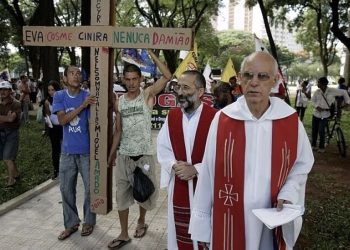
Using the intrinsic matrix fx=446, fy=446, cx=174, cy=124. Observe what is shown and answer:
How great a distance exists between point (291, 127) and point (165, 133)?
51.4 inches

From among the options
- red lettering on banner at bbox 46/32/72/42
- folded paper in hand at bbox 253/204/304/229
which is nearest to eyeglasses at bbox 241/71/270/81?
folded paper in hand at bbox 253/204/304/229

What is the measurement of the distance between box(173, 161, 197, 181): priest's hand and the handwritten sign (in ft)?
4.36

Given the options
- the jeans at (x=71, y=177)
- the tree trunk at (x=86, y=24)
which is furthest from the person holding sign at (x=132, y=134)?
the tree trunk at (x=86, y=24)

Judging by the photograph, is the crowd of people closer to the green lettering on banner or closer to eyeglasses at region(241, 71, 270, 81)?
eyeglasses at region(241, 71, 270, 81)

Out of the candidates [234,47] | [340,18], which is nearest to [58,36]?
[340,18]

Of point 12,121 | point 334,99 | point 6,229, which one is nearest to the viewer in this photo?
point 6,229

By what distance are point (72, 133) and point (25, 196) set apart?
7.23 ft

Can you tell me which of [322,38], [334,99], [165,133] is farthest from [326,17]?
[165,133]

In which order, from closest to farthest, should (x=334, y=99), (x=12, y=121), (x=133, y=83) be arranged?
(x=133, y=83), (x=12, y=121), (x=334, y=99)

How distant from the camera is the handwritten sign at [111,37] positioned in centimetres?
429

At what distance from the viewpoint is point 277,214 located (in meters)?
2.44

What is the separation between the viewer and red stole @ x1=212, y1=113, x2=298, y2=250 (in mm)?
2516

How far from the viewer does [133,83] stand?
4.50m

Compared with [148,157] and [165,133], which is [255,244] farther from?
[148,157]
